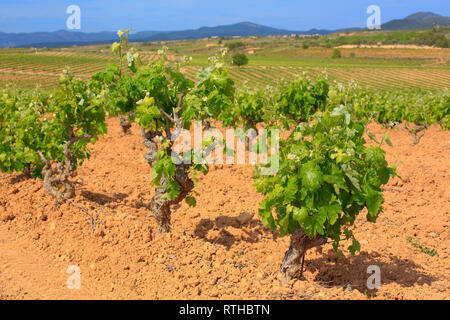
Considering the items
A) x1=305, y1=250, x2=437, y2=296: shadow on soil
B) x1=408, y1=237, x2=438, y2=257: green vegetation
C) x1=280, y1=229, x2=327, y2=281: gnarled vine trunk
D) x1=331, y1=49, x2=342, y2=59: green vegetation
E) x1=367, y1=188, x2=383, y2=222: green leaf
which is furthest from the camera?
x1=331, y1=49, x2=342, y2=59: green vegetation

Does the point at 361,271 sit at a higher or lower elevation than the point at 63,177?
lower

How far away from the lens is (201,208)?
7.27 metres

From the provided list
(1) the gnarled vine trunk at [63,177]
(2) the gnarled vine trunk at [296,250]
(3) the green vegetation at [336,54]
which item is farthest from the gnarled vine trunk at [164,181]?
(3) the green vegetation at [336,54]

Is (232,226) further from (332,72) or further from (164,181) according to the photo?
(332,72)

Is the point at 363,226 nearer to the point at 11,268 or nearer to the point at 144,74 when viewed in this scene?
the point at 144,74

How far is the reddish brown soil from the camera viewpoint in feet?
15.8

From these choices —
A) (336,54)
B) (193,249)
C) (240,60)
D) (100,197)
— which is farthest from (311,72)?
(193,249)

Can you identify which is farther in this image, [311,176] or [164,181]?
[164,181]

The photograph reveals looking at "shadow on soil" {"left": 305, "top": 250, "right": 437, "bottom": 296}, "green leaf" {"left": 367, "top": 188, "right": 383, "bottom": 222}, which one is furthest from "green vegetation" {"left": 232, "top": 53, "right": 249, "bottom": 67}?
"green leaf" {"left": 367, "top": 188, "right": 383, "bottom": 222}

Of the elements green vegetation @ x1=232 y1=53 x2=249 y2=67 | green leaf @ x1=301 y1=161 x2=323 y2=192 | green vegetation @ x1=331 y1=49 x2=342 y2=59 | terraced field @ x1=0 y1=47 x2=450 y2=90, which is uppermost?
green vegetation @ x1=331 y1=49 x2=342 y2=59

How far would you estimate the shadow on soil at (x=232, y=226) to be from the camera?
612 centimetres

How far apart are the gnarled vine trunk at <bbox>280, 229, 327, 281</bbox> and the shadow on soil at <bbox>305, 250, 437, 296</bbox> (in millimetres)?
478

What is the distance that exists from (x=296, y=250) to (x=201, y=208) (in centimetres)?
287

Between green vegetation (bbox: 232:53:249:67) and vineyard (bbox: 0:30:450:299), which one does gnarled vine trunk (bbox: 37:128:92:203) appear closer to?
vineyard (bbox: 0:30:450:299)
